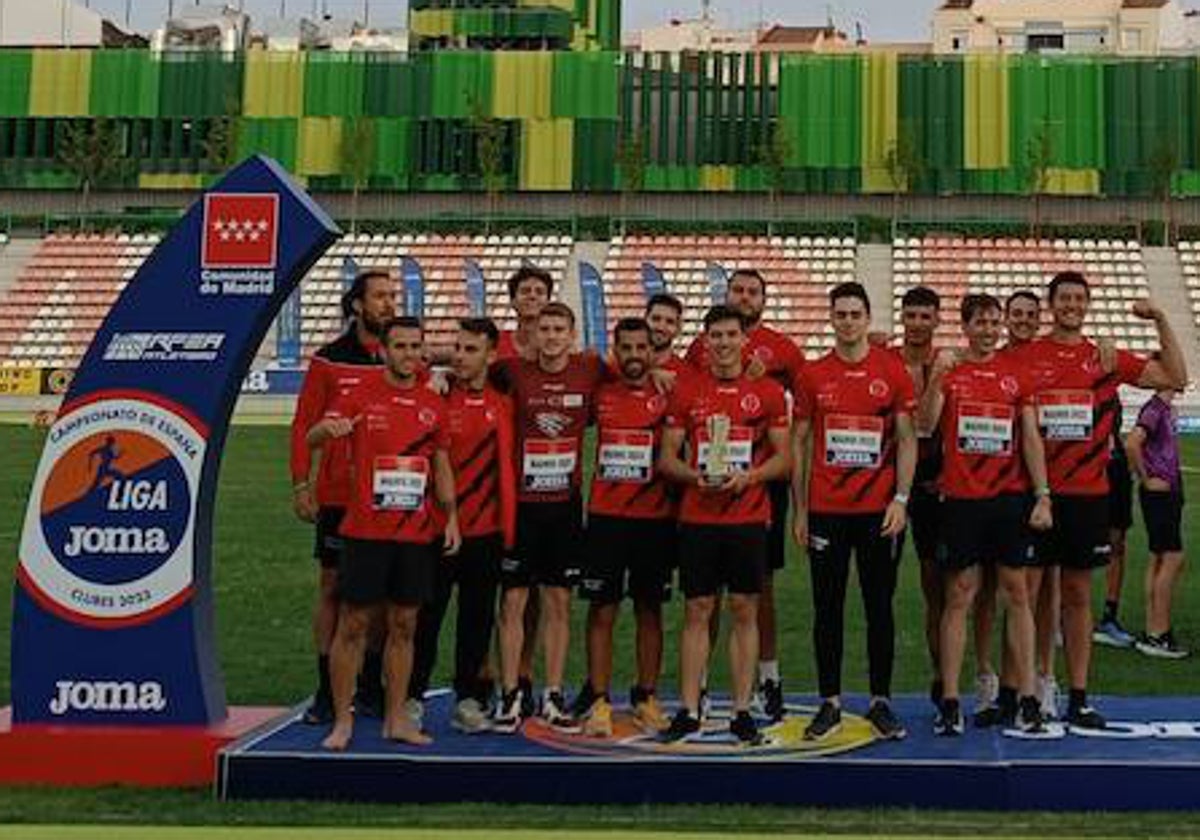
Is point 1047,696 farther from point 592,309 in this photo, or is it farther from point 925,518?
point 592,309

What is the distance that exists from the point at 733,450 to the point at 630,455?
53 cm

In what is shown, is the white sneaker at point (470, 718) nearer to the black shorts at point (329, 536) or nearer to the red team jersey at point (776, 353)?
the black shorts at point (329, 536)

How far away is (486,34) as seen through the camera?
175ft

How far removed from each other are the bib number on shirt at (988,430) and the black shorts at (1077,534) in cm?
43

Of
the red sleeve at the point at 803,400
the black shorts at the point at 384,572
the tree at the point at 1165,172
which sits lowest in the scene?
the black shorts at the point at 384,572

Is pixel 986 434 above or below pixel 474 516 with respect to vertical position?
above

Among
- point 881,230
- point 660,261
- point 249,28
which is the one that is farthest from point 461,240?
point 249,28

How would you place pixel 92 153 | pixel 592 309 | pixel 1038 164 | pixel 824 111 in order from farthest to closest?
pixel 92 153 → pixel 824 111 → pixel 1038 164 → pixel 592 309

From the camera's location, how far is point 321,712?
22.7 feet

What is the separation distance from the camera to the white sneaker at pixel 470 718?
6.79 meters

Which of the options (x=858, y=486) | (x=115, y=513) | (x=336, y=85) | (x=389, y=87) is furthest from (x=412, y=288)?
(x=858, y=486)

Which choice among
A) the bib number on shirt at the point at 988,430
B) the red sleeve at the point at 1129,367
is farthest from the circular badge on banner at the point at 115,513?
the red sleeve at the point at 1129,367

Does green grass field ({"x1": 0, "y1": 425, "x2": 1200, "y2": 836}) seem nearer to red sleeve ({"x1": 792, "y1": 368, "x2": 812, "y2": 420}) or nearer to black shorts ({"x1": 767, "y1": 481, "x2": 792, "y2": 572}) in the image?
black shorts ({"x1": 767, "y1": 481, "x2": 792, "y2": 572})

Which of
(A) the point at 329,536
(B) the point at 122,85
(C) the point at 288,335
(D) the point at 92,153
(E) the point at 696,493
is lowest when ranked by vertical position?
(A) the point at 329,536
